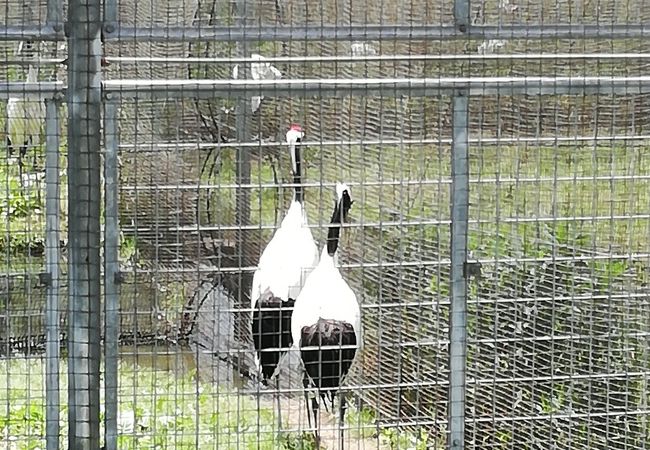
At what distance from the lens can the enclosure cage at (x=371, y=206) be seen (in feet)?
12.8

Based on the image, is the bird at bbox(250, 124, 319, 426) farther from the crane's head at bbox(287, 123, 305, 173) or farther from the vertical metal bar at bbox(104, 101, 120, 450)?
the vertical metal bar at bbox(104, 101, 120, 450)

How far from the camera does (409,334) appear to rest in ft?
17.4

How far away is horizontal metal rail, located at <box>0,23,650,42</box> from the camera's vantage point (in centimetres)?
408

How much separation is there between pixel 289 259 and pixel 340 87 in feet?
3.70

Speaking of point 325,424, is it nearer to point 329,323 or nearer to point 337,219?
point 329,323

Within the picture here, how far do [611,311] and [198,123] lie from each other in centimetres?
208

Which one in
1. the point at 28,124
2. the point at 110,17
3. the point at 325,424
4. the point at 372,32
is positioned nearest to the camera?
Answer: the point at 110,17

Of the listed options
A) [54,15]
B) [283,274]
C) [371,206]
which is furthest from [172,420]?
[54,15]

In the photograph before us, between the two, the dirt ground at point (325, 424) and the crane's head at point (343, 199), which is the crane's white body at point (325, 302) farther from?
the dirt ground at point (325, 424)

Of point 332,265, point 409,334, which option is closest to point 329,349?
point 332,265

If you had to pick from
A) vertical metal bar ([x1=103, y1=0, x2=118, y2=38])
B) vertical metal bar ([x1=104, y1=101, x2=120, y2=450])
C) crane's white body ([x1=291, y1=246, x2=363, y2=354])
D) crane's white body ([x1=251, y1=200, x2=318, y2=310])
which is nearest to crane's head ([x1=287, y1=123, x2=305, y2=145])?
crane's white body ([x1=251, y1=200, x2=318, y2=310])

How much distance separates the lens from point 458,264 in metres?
4.09

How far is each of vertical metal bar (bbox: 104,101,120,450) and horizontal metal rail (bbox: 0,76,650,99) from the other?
16cm

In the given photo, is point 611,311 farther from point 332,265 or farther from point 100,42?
point 100,42
